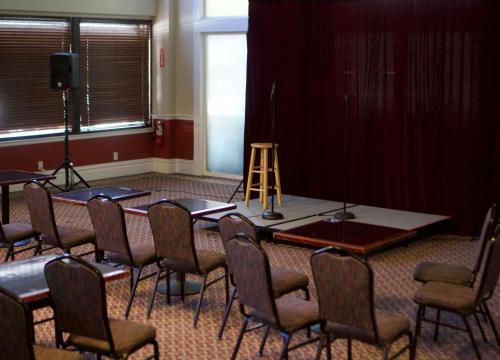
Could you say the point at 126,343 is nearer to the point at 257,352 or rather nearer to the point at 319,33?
the point at 257,352

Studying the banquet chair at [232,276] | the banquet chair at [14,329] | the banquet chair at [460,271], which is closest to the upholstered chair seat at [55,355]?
the banquet chair at [14,329]

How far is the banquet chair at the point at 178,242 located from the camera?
5965 mm

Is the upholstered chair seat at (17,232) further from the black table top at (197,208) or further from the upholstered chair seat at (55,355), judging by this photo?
the upholstered chair seat at (55,355)

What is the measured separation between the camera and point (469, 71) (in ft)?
29.7

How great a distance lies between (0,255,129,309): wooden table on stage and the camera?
448cm

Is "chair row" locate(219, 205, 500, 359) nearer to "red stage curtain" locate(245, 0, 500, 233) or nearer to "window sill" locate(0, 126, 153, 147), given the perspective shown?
"red stage curtain" locate(245, 0, 500, 233)

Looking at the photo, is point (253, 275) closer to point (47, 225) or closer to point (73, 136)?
point (47, 225)

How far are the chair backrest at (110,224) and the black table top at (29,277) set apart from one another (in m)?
1.00

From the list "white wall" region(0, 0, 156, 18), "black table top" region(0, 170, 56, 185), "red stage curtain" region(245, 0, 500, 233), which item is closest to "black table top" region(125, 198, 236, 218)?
"black table top" region(0, 170, 56, 185)

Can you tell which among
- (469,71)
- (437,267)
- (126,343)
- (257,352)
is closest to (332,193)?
(469,71)

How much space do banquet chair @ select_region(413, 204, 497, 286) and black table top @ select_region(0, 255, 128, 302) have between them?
233 cm

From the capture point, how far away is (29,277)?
478 centimetres

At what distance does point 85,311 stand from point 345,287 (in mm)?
1419

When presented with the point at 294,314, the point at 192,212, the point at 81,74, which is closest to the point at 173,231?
the point at 192,212
